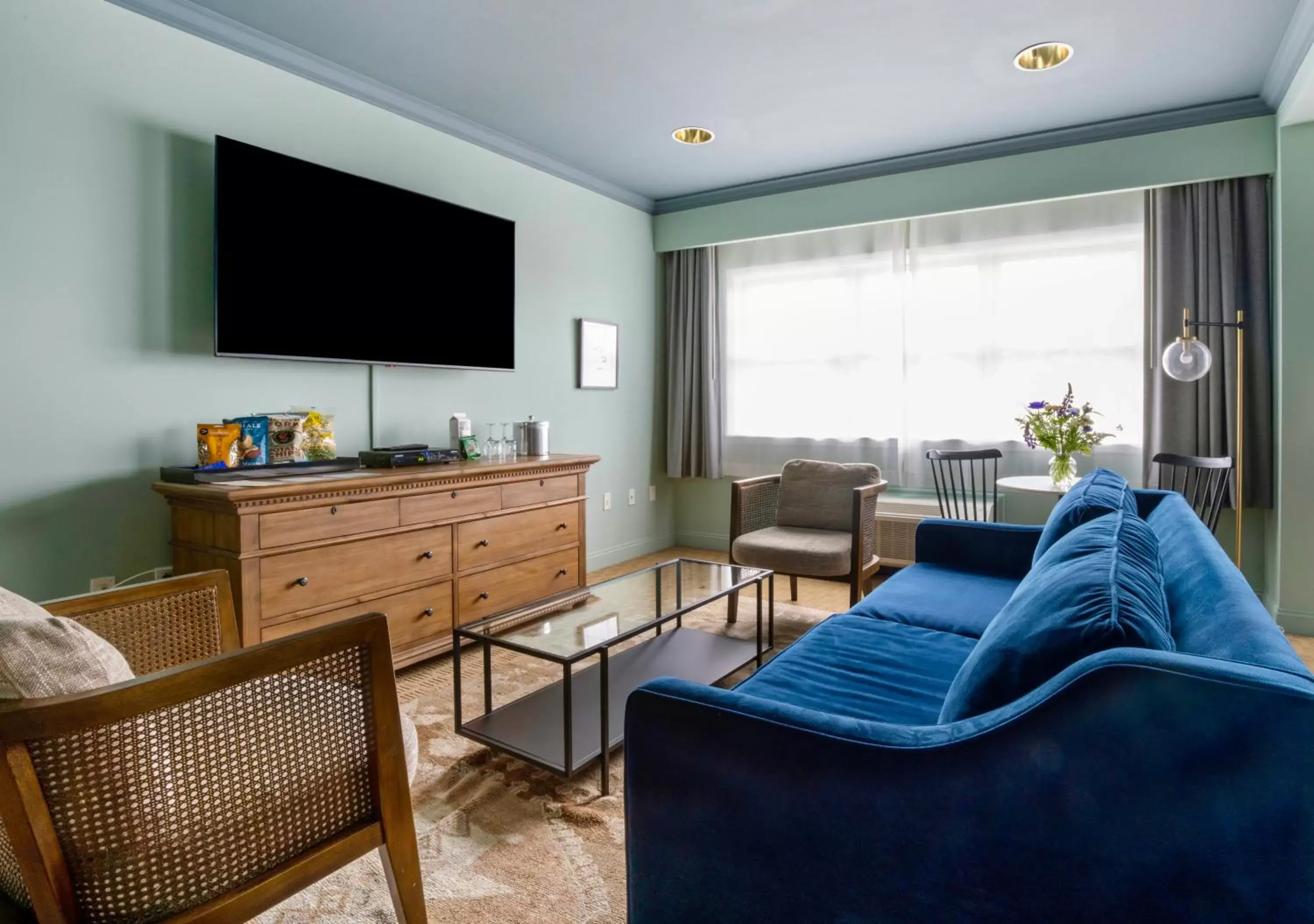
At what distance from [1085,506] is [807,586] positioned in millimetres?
2551

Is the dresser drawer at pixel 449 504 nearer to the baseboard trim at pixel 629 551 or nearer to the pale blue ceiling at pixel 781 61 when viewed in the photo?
the baseboard trim at pixel 629 551

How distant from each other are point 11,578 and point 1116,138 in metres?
4.94

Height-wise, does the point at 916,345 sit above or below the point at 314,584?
above

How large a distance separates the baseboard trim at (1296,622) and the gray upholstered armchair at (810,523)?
1748 mm

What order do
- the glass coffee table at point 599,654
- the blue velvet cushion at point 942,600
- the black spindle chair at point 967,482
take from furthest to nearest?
the black spindle chair at point 967,482, the blue velvet cushion at point 942,600, the glass coffee table at point 599,654

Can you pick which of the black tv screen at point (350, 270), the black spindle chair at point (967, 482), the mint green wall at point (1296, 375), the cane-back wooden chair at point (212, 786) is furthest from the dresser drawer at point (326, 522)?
the mint green wall at point (1296, 375)

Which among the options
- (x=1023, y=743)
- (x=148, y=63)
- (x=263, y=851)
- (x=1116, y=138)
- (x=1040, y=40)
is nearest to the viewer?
(x=1023, y=743)

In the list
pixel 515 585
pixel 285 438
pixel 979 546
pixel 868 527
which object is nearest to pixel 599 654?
pixel 515 585

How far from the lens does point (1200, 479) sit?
3.56 m

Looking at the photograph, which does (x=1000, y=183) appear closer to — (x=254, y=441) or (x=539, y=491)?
(x=539, y=491)

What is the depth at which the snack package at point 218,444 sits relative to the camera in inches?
103

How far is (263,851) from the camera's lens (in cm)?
115

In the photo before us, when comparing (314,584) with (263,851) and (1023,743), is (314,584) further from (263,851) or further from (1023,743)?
(1023,743)

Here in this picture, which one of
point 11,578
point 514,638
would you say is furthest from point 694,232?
point 11,578
